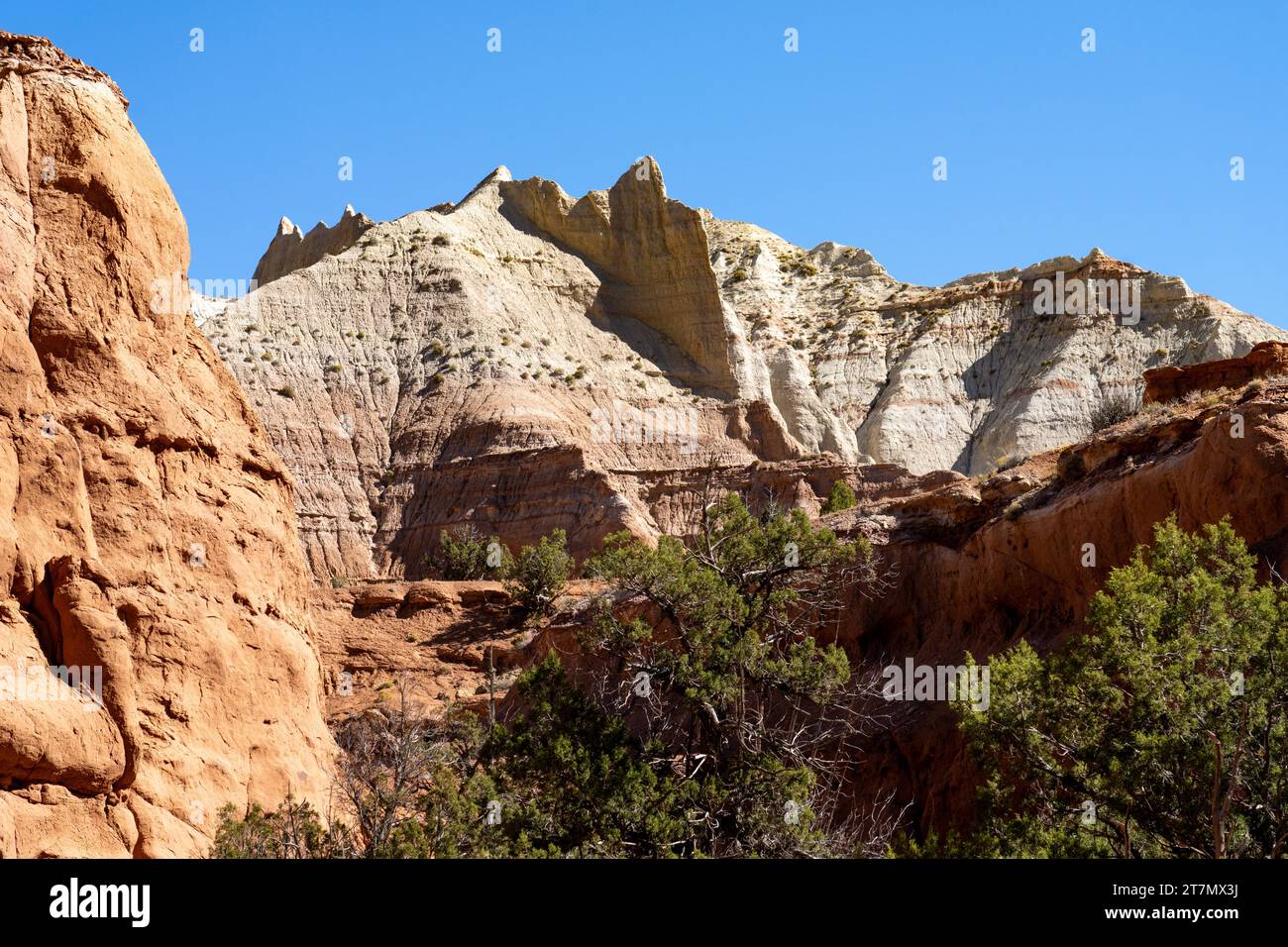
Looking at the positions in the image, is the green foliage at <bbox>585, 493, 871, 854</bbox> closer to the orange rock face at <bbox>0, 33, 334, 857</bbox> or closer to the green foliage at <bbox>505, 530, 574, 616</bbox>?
the orange rock face at <bbox>0, 33, 334, 857</bbox>

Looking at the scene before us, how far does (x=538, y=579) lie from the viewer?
140 feet

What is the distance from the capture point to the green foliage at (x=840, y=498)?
5259 cm

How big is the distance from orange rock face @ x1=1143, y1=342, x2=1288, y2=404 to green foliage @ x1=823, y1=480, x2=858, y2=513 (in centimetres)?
1951

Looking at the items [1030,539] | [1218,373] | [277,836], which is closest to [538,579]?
[1030,539]

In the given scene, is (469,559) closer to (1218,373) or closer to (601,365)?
(601,365)

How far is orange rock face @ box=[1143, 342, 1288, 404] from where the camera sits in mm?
29344

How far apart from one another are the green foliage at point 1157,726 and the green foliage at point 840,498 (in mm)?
34698

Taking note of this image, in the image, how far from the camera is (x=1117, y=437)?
2680 cm

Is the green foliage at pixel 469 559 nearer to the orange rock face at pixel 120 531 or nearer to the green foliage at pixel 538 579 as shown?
the green foliage at pixel 538 579

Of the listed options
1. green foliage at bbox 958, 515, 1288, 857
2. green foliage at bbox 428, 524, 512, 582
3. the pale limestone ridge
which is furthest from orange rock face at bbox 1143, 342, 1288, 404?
the pale limestone ridge

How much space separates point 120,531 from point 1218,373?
79.0 feet
